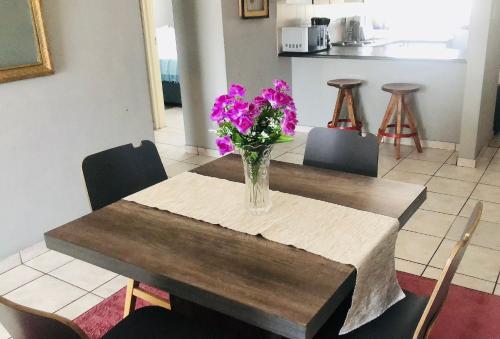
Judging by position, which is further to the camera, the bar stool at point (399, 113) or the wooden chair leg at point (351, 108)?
the wooden chair leg at point (351, 108)

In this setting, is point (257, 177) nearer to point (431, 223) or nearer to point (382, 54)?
point (431, 223)

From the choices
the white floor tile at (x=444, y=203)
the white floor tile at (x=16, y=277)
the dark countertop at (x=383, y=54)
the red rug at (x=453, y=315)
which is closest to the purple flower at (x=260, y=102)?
the red rug at (x=453, y=315)

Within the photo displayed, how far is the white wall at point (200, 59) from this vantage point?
4.41 m

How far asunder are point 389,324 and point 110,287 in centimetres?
161

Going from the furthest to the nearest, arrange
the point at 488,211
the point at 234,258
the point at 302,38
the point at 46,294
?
the point at 302,38 → the point at 488,211 → the point at 46,294 → the point at 234,258

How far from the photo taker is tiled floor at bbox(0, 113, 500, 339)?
2.55m

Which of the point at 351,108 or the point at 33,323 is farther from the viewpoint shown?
the point at 351,108

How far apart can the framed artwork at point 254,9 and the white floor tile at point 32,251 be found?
271 cm

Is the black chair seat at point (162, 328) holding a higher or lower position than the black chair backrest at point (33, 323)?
lower

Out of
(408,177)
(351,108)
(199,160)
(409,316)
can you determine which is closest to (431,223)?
(408,177)

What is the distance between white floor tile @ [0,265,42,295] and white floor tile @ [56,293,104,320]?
1.32 ft

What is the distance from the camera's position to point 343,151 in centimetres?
224

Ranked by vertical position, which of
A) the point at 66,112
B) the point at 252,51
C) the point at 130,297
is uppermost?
the point at 252,51

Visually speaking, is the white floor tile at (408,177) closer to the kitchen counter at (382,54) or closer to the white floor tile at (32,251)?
the kitchen counter at (382,54)
